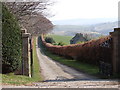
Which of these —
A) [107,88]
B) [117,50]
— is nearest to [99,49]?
[117,50]

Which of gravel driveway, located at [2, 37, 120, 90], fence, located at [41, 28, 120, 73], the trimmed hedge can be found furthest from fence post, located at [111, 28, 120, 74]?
the trimmed hedge

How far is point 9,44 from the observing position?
38.0ft

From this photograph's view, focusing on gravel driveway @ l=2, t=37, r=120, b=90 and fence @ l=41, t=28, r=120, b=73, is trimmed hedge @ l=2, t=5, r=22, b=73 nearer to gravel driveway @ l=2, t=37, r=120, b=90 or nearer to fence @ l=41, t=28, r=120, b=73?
gravel driveway @ l=2, t=37, r=120, b=90

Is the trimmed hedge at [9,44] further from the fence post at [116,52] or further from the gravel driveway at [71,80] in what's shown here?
the fence post at [116,52]

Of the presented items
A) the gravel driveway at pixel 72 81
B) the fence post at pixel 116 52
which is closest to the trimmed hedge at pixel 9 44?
the gravel driveway at pixel 72 81

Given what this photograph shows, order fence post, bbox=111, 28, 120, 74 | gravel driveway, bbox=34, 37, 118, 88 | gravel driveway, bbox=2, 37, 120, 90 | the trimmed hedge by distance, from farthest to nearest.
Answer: fence post, bbox=111, 28, 120, 74 < the trimmed hedge < gravel driveway, bbox=34, 37, 118, 88 < gravel driveway, bbox=2, 37, 120, 90

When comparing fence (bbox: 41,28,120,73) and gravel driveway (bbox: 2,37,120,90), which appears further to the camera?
fence (bbox: 41,28,120,73)

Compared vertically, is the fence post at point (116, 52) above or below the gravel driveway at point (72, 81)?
above

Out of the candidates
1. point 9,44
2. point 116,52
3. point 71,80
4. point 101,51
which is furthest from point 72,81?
point 101,51

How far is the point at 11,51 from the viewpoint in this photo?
457 inches

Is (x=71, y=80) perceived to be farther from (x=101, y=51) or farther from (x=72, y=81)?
(x=101, y=51)

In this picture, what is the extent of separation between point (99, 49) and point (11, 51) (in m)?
11.4

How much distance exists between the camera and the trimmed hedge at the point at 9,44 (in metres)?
11.4

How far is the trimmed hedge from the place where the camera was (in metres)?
11.4
